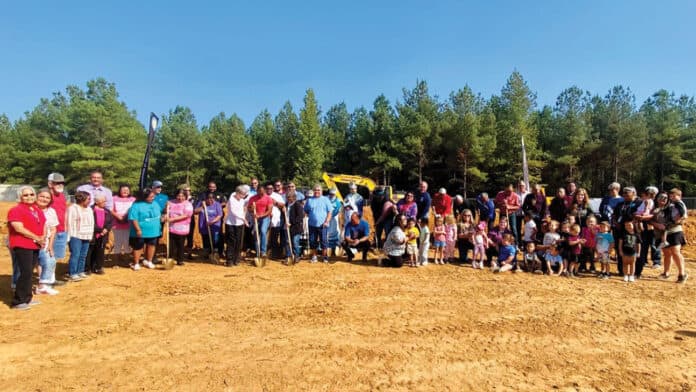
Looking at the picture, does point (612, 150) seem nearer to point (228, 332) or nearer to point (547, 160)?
point (547, 160)

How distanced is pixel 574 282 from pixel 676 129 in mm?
38032

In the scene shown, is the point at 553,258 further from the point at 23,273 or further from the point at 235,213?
the point at 23,273

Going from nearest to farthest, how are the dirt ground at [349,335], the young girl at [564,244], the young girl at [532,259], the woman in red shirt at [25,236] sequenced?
the dirt ground at [349,335] → the woman in red shirt at [25,236] → the young girl at [564,244] → the young girl at [532,259]

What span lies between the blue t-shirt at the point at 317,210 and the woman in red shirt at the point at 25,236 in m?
4.93

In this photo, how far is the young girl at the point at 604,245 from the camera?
25.0 feet

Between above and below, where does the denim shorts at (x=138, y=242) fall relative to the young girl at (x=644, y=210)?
below

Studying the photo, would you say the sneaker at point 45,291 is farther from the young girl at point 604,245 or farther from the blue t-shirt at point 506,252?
the young girl at point 604,245

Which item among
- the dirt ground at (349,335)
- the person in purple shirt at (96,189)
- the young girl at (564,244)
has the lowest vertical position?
the dirt ground at (349,335)

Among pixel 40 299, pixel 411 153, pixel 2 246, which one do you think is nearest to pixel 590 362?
pixel 40 299

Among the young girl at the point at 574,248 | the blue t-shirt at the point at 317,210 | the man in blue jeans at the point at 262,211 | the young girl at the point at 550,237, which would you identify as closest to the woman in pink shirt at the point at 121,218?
the man in blue jeans at the point at 262,211

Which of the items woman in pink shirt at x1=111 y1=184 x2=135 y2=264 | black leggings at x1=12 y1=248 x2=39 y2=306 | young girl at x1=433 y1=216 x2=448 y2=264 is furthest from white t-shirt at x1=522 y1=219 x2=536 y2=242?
black leggings at x1=12 y1=248 x2=39 y2=306

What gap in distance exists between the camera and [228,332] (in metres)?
4.60

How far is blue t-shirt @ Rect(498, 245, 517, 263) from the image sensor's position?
827 cm

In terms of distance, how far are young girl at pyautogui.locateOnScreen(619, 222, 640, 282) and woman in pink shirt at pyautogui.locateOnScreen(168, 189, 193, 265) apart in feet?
29.2
